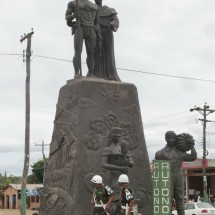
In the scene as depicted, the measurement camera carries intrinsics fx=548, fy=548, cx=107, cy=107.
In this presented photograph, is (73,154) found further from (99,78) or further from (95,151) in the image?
(99,78)

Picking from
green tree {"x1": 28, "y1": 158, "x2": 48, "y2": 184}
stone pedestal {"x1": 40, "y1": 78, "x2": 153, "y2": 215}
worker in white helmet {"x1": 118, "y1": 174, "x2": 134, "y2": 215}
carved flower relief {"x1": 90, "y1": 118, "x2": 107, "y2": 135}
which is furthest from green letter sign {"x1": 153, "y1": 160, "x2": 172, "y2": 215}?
green tree {"x1": 28, "y1": 158, "x2": 48, "y2": 184}

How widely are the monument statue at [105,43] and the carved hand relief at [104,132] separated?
1.38m

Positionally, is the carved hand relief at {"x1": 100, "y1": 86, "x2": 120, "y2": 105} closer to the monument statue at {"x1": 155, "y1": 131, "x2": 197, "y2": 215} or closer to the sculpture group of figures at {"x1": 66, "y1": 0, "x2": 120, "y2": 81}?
the sculpture group of figures at {"x1": 66, "y1": 0, "x2": 120, "y2": 81}

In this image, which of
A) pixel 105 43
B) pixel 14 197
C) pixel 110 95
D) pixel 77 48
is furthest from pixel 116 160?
pixel 14 197

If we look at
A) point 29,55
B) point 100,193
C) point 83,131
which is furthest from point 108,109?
point 29,55

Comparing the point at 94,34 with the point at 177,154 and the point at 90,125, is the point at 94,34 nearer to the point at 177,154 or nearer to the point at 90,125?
the point at 90,125

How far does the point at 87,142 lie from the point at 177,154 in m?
1.77

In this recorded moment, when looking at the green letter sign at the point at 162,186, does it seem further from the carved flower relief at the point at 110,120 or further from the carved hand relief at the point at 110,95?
the carved hand relief at the point at 110,95

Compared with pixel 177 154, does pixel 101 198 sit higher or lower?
lower

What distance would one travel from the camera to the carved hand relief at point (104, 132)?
426 inches

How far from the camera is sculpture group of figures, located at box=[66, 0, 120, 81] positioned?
1184cm

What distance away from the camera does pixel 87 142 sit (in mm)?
10773

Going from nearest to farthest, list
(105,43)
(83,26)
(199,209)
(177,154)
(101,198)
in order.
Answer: (101,198)
(177,154)
(83,26)
(105,43)
(199,209)

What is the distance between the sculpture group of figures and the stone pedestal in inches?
25.9
